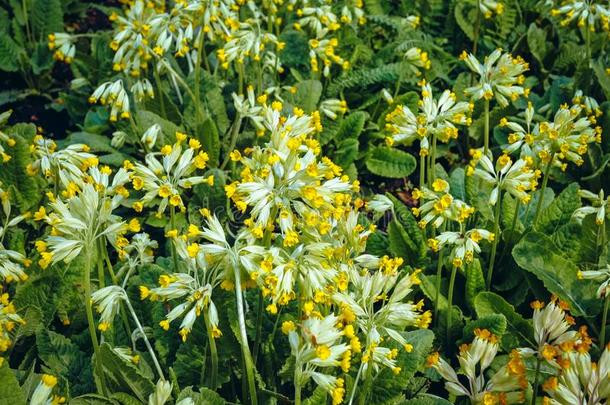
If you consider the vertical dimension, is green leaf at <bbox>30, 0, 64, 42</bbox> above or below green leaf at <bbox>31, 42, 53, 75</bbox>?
above

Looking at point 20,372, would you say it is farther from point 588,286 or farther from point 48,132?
point 48,132

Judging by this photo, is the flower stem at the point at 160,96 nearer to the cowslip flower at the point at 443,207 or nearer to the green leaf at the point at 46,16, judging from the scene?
the green leaf at the point at 46,16

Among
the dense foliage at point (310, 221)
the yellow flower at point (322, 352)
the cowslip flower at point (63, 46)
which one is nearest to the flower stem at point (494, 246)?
the dense foliage at point (310, 221)

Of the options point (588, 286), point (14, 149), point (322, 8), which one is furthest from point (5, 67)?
point (588, 286)

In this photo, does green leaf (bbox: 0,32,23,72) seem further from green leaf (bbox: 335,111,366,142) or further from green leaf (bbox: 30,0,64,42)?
green leaf (bbox: 335,111,366,142)

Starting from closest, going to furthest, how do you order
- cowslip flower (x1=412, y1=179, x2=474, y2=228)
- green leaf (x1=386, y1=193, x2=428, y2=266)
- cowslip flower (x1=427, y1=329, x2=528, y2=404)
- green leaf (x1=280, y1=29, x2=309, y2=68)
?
cowslip flower (x1=427, y1=329, x2=528, y2=404)
cowslip flower (x1=412, y1=179, x2=474, y2=228)
green leaf (x1=386, y1=193, x2=428, y2=266)
green leaf (x1=280, y1=29, x2=309, y2=68)

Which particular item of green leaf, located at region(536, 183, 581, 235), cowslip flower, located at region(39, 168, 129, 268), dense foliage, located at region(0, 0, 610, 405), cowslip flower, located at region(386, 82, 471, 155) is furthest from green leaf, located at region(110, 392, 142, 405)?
green leaf, located at region(536, 183, 581, 235)
